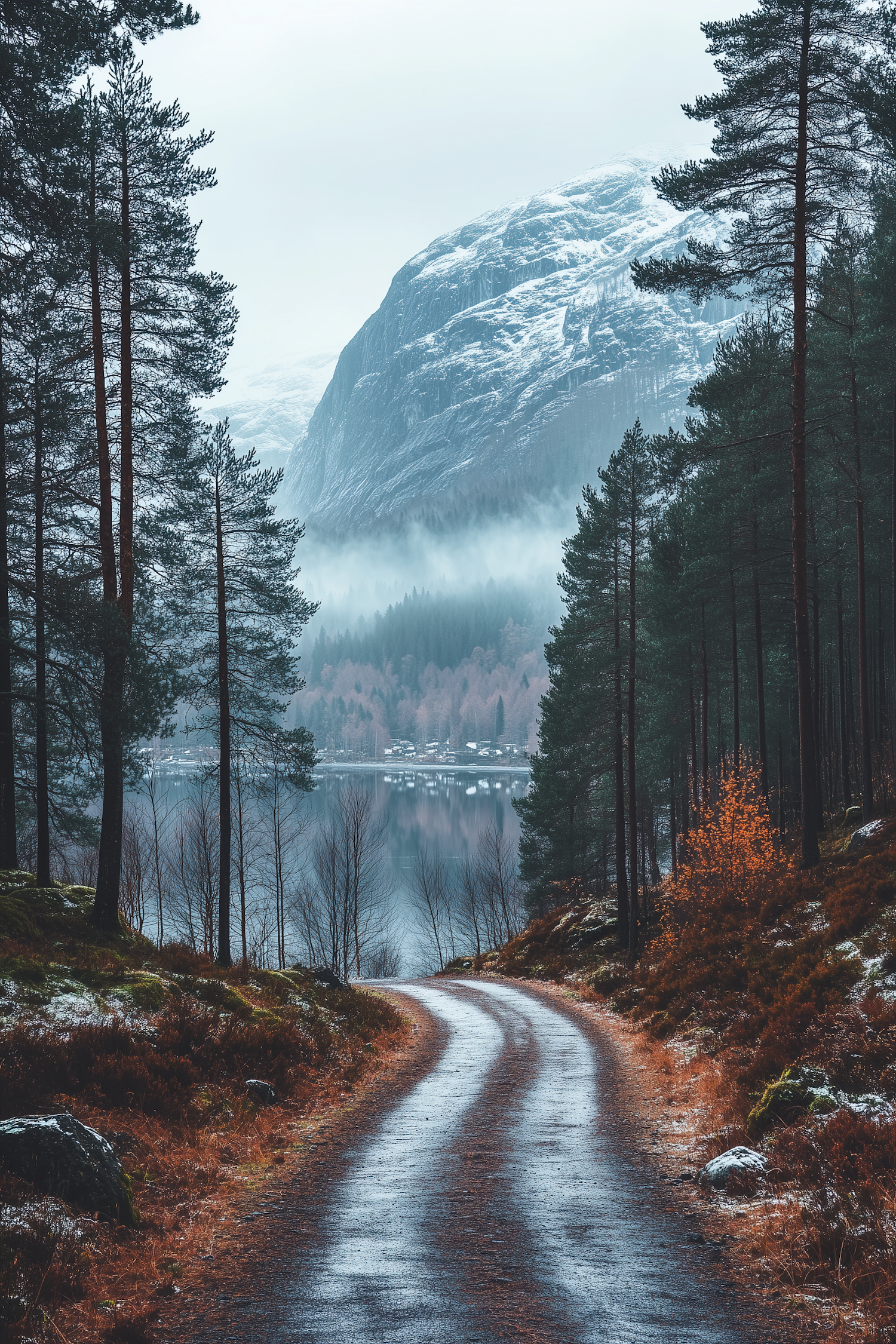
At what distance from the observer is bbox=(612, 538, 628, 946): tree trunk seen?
92.7ft

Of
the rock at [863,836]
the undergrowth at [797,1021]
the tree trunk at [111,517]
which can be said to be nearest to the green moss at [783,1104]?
the undergrowth at [797,1021]

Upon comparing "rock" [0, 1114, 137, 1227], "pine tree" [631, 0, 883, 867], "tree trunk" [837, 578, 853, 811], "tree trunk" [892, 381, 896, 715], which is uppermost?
"pine tree" [631, 0, 883, 867]

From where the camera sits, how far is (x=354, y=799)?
6088 centimetres

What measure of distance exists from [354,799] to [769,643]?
112ft

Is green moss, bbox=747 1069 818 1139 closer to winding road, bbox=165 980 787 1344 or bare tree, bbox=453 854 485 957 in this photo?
winding road, bbox=165 980 787 1344

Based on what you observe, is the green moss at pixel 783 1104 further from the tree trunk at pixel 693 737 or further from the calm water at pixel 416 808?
the calm water at pixel 416 808

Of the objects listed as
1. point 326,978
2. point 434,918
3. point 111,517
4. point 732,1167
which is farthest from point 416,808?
point 732,1167

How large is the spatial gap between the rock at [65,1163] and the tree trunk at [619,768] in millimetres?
22784

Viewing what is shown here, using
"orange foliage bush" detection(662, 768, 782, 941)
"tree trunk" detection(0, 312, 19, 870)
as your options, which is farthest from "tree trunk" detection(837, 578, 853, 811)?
"tree trunk" detection(0, 312, 19, 870)

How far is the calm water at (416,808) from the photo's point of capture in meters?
85.6

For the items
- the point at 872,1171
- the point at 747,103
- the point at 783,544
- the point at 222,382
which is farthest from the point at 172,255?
the point at 783,544

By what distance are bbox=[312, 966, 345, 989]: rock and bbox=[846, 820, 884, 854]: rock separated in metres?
12.6

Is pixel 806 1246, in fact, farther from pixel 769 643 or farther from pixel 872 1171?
pixel 769 643

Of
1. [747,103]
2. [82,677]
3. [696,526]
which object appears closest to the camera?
[82,677]
